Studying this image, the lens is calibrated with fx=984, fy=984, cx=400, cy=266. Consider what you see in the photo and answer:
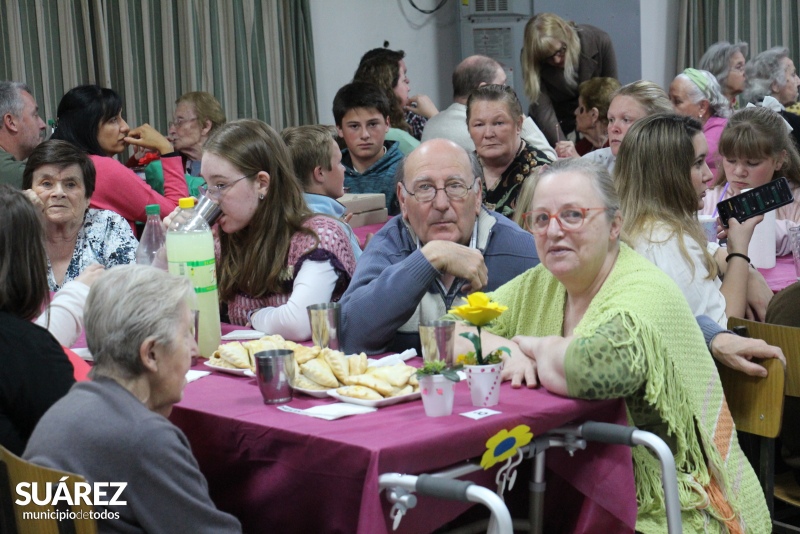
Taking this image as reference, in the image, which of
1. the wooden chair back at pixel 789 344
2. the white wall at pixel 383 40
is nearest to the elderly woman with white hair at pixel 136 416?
the wooden chair back at pixel 789 344

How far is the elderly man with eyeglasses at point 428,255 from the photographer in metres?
2.46

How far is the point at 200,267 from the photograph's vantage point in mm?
2492

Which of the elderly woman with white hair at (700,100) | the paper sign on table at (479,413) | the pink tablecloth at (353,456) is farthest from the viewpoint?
the elderly woman with white hair at (700,100)

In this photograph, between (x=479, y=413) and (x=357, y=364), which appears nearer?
(x=479, y=413)

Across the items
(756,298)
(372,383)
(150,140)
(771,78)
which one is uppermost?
(771,78)

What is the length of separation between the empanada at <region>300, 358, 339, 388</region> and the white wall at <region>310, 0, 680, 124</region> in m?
5.65

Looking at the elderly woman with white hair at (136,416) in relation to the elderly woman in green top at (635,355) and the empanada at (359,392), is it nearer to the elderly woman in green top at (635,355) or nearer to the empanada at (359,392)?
the empanada at (359,392)

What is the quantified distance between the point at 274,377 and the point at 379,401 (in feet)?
0.75

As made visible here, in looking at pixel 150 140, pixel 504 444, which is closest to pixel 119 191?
pixel 150 140

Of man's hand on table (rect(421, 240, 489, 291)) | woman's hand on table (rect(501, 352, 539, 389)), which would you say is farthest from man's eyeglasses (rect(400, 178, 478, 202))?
woman's hand on table (rect(501, 352, 539, 389))

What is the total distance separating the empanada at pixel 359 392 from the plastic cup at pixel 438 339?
0.14 metres

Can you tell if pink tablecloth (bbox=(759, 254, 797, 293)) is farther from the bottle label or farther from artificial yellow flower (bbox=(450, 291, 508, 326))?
the bottle label

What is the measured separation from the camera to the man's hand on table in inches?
96.7

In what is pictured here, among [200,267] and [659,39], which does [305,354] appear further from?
[659,39]
